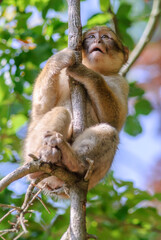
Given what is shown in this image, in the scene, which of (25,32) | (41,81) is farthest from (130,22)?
(41,81)

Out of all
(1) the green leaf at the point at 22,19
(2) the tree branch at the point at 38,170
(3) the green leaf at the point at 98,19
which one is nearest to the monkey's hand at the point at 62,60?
(2) the tree branch at the point at 38,170

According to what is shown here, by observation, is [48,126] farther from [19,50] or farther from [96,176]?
[19,50]

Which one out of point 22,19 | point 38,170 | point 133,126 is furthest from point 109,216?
point 22,19

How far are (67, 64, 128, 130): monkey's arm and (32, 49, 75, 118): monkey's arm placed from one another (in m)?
0.24

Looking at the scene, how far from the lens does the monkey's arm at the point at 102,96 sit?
591 centimetres

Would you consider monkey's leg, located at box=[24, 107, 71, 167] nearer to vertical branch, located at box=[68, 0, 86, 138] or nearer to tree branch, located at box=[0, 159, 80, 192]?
vertical branch, located at box=[68, 0, 86, 138]

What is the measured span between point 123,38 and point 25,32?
2.40 metres

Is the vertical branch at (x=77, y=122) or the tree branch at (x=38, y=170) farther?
the vertical branch at (x=77, y=122)

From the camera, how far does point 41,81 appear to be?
Result: 6.25m

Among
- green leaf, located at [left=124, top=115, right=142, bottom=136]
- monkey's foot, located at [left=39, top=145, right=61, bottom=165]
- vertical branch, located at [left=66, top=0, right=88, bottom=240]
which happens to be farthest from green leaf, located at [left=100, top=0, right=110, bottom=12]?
monkey's foot, located at [left=39, top=145, right=61, bottom=165]

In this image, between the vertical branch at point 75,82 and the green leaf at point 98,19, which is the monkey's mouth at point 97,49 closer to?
the green leaf at point 98,19

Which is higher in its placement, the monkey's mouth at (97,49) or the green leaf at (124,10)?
the green leaf at (124,10)

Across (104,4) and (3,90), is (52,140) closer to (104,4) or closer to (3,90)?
(3,90)

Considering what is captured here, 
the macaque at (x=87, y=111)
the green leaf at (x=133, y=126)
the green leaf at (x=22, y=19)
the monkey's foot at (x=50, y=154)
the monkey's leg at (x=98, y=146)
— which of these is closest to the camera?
the monkey's foot at (x=50, y=154)
